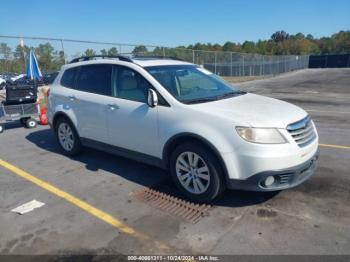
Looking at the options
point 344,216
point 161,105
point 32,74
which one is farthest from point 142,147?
point 32,74

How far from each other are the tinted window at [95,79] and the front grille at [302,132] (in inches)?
112

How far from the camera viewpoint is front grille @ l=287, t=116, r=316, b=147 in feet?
12.8

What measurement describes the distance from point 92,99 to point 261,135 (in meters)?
2.97

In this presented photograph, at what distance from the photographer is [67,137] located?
6.35 m

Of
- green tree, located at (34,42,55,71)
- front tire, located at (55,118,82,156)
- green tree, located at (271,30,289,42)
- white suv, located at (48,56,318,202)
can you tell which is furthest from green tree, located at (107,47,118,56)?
green tree, located at (271,30,289,42)

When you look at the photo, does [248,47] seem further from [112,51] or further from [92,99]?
[92,99]

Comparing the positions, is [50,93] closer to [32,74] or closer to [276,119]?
[276,119]

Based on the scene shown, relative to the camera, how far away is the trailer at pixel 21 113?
337 inches

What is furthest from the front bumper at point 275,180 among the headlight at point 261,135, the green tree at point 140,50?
the green tree at point 140,50

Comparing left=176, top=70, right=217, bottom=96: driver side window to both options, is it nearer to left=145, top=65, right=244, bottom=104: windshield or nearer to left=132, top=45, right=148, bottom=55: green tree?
left=145, top=65, right=244, bottom=104: windshield

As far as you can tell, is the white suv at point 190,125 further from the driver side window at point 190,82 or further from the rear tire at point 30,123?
the rear tire at point 30,123

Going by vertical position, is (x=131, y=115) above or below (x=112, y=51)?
below

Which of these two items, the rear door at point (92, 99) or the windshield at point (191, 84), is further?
the rear door at point (92, 99)

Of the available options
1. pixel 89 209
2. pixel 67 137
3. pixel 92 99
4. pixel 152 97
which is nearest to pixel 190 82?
pixel 152 97
